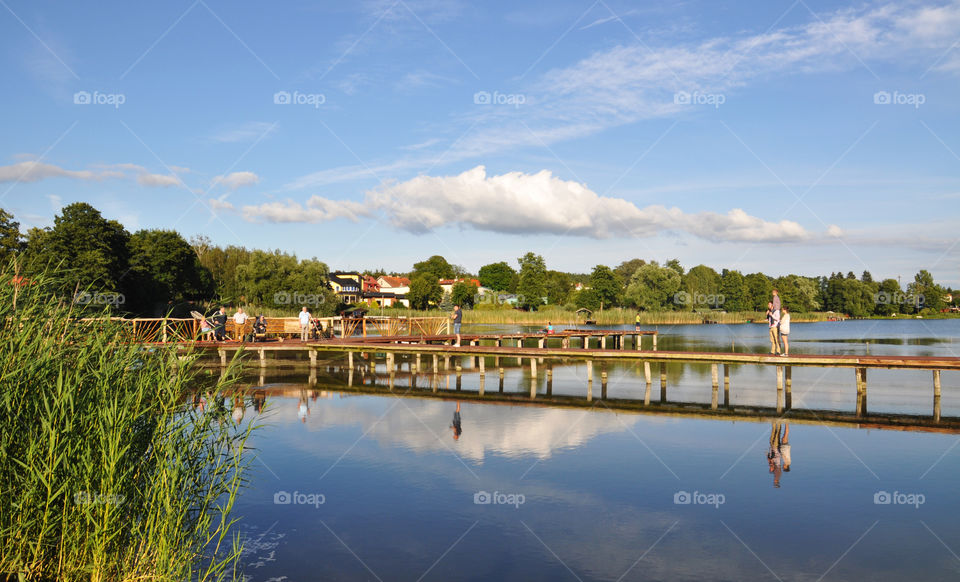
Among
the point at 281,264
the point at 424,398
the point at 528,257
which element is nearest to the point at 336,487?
Answer: the point at 424,398

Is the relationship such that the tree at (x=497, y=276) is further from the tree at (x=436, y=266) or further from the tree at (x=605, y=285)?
the tree at (x=605, y=285)

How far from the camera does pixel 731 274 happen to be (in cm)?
12231

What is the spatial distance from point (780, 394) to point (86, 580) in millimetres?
22079

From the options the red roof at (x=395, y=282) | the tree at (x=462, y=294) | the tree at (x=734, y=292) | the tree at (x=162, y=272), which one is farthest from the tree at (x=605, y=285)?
the red roof at (x=395, y=282)

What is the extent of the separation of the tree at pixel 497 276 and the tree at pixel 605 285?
4388 cm

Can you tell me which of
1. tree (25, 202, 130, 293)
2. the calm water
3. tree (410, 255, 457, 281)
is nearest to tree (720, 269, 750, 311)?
tree (410, 255, 457, 281)

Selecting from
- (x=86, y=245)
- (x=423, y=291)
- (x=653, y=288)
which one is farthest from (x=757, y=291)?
(x=86, y=245)

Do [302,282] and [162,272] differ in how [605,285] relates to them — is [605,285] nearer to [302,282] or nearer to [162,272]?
[302,282]

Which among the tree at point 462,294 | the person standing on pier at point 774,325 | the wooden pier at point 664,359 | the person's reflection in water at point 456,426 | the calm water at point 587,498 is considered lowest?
the calm water at point 587,498

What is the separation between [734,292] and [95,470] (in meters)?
124

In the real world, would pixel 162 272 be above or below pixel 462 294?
above

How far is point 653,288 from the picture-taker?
102 metres

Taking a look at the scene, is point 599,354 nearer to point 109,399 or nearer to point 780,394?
point 780,394

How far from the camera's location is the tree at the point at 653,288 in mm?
99625
